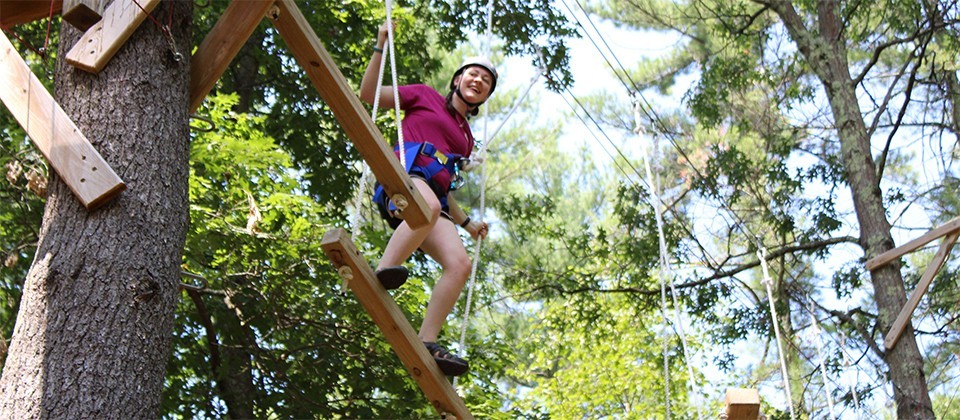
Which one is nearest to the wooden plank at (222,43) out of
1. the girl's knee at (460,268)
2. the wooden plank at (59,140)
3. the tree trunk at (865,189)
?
the wooden plank at (59,140)

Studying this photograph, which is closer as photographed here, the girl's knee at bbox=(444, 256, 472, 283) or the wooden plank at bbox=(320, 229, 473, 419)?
the wooden plank at bbox=(320, 229, 473, 419)

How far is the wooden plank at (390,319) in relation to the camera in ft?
10.6

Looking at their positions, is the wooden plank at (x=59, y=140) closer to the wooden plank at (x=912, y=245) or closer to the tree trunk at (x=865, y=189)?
the wooden plank at (x=912, y=245)

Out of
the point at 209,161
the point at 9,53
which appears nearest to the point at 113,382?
the point at 9,53

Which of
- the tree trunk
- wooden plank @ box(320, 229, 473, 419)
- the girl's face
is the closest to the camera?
wooden plank @ box(320, 229, 473, 419)

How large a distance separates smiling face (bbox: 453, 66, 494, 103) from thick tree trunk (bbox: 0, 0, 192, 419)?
0.96 m

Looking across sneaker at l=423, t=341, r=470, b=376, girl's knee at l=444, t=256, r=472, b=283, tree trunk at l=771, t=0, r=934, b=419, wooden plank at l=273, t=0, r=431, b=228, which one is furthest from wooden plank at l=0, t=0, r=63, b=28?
tree trunk at l=771, t=0, r=934, b=419

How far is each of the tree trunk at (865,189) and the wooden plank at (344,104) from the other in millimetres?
4838

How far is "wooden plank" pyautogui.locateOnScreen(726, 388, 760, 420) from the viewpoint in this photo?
9.98 ft

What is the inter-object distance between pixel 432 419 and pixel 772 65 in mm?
6259

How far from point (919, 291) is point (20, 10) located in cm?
509

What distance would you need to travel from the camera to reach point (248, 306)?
7.29 meters

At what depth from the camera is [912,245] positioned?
6891 millimetres

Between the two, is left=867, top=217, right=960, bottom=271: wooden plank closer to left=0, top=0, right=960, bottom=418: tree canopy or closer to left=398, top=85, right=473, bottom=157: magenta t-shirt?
left=0, top=0, right=960, bottom=418: tree canopy
